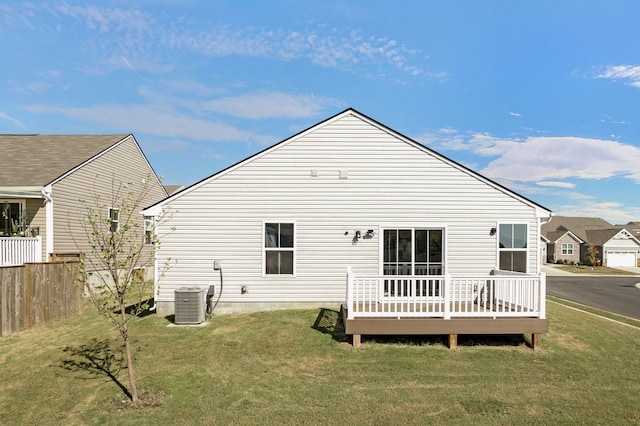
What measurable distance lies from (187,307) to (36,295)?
4455 millimetres

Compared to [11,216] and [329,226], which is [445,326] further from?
[11,216]

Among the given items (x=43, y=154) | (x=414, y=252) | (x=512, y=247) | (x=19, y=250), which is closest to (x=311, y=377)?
(x=414, y=252)

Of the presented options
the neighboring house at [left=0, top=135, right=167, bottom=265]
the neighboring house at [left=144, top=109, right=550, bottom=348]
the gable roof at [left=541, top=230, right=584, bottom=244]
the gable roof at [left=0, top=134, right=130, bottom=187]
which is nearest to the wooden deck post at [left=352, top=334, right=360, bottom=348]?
the neighboring house at [left=144, top=109, right=550, bottom=348]

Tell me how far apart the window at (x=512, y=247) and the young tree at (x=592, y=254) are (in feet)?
134

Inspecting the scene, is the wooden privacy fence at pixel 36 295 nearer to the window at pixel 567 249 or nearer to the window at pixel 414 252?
the window at pixel 414 252

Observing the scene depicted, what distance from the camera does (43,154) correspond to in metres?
15.5

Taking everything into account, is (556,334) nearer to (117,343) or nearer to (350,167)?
(350,167)

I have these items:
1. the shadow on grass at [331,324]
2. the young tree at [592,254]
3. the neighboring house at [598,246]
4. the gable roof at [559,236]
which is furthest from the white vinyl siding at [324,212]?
the gable roof at [559,236]

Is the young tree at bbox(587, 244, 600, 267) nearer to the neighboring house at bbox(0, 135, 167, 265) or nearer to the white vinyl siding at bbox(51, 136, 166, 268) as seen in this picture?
the white vinyl siding at bbox(51, 136, 166, 268)

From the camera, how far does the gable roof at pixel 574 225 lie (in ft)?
159

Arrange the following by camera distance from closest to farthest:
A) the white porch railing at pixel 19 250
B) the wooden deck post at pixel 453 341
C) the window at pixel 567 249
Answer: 1. the wooden deck post at pixel 453 341
2. the white porch railing at pixel 19 250
3. the window at pixel 567 249

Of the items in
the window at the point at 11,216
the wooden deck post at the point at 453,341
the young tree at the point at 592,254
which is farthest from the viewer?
the young tree at the point at 592,254

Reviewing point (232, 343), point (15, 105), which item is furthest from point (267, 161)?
point (15, 105)

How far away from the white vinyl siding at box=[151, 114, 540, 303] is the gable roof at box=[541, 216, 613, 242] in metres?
44.7
